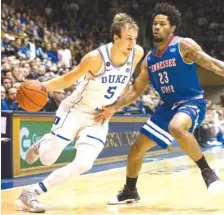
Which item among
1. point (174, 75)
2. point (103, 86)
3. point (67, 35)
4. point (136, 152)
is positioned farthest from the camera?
point (67, 35)

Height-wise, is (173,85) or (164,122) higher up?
(173,85)

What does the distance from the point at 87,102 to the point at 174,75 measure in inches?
33.4

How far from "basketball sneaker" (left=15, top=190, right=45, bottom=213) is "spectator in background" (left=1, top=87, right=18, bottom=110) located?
3.84 m

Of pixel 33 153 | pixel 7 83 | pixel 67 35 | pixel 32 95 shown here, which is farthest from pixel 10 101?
pixel 67 35

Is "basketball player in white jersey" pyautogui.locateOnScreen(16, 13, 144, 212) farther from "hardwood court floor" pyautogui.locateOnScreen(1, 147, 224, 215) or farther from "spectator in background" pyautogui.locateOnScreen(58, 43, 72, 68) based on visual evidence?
"spectator in background" pyautogui.locateOnScreen(58, 43, 72, 68)

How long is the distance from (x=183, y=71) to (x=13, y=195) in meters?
2.36

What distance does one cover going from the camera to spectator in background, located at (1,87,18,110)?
8.43m

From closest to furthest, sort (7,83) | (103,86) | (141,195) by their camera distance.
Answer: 1. (103,86)
2. (141,195)
3. (7,83)

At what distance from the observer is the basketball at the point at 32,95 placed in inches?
192

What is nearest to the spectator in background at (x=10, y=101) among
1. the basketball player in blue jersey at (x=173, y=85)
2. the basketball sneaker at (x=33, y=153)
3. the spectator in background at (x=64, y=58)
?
the basketball sneaker at (x=33, y=153)

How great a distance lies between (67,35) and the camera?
17984 millimetres

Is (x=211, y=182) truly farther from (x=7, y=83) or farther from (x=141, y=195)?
(x=7, y=83)

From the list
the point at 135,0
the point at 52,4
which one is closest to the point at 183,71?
the point at 52,4

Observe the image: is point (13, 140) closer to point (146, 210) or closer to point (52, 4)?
point (146, 210)
